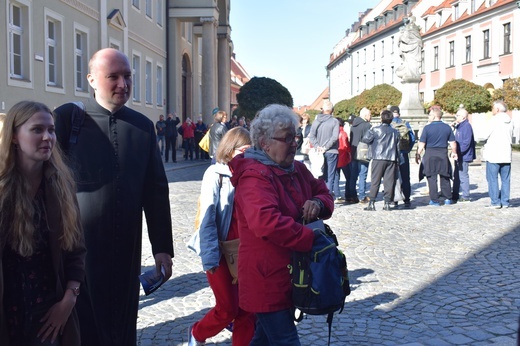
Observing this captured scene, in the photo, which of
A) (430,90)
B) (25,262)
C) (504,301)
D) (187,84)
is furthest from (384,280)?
(430,90)

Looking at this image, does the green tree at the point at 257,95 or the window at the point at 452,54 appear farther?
the window at the point at 452,54

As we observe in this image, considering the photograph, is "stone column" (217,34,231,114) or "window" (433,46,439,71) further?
"window" (433,46,439,71)

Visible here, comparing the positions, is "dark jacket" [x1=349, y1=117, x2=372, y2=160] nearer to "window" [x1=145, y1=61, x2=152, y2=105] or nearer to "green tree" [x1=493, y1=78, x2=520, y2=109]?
"window" [x1=145, y1=61, x2=152, y2=105]

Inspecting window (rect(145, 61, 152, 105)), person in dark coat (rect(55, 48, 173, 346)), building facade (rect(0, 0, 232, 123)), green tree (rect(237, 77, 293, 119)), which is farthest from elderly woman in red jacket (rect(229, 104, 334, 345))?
green tree (rect(237, 77, 293, 119))

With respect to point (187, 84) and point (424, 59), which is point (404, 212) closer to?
point (187, 84)

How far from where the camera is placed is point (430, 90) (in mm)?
58625

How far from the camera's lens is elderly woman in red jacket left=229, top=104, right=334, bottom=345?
10.6 feet

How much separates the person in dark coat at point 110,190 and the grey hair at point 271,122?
2.03 ft

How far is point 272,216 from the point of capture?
3213mm

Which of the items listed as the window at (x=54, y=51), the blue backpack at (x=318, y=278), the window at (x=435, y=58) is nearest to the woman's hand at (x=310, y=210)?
the blue backpack at (x=318, y=278)

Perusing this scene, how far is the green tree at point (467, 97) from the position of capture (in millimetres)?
39000

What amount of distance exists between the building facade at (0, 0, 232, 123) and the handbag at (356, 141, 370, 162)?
8068 millimetres

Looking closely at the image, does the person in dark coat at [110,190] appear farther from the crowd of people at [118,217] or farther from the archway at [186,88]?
the archway at [186,88]

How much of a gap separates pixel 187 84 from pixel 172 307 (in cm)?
3543
